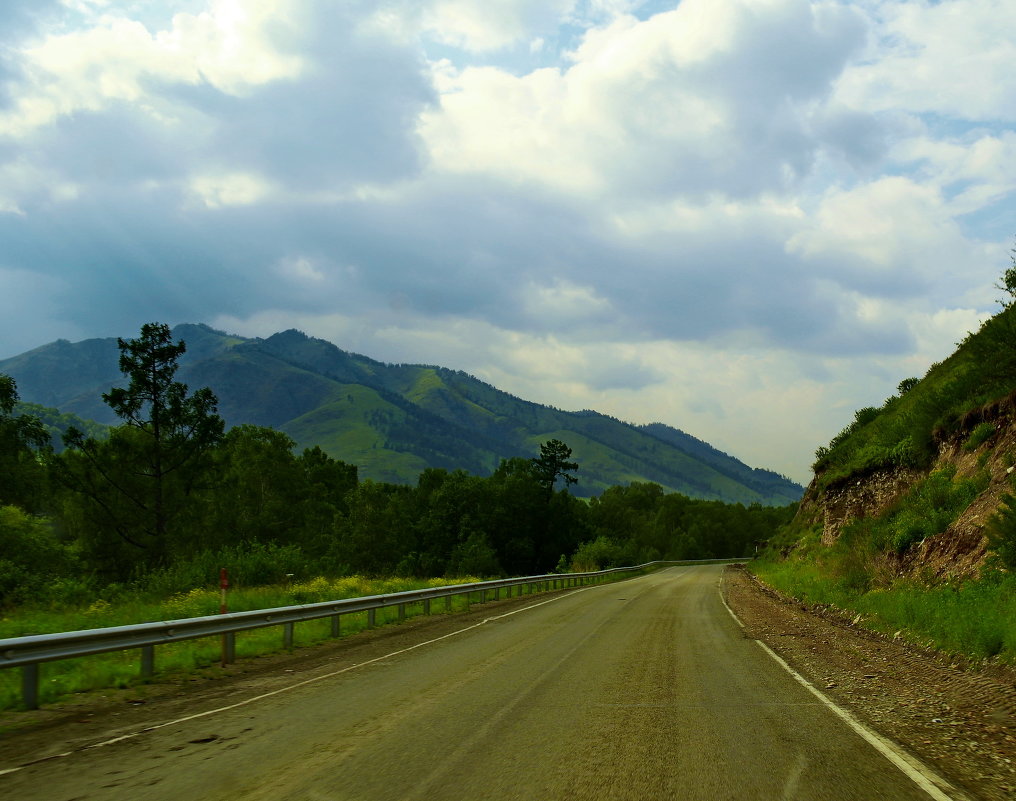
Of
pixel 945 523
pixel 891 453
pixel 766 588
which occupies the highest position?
pixel 891 453

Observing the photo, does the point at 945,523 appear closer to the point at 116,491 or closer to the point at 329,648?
the point at 329,648

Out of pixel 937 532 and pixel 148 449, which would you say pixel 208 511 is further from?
pixel 937 532

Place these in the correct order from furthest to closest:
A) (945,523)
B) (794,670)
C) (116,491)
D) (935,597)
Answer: (116,491) → (945,523) → (935,597) → (794,670)

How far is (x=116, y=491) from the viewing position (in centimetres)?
4538

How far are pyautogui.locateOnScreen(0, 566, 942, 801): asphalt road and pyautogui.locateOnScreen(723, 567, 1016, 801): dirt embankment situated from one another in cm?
48

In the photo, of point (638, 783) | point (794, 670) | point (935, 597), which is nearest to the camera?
point (638, 783)

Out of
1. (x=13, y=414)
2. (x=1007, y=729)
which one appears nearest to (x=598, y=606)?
(x=1007, y=729)

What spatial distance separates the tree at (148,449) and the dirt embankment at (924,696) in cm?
3786

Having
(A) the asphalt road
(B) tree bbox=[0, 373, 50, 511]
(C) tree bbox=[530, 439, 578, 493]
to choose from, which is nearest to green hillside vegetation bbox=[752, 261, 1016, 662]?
(A) the asphalt road

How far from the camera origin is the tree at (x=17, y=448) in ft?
136

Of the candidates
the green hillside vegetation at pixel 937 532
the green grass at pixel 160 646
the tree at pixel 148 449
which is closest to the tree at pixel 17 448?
the tree at pixel 148 449

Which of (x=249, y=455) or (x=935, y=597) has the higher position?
(x=249, y=455)

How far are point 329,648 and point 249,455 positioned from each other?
5960 centimetres

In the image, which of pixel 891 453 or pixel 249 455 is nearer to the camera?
pixel 891 453
